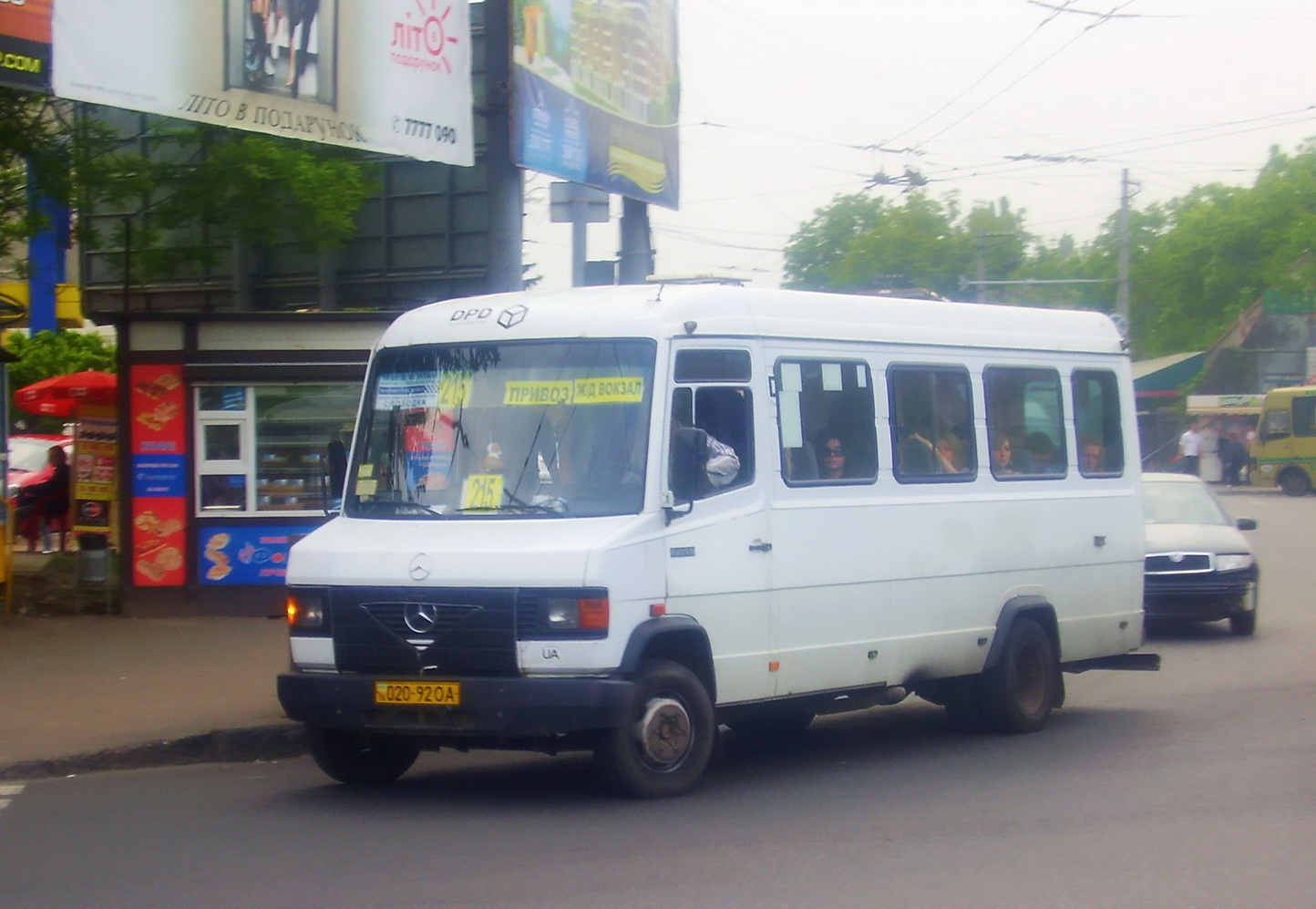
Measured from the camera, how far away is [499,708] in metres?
8.03

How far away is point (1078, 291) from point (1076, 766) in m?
64.4

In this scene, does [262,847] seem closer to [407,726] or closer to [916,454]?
[407,726]

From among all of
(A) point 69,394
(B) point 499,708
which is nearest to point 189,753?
(B) point 499,708

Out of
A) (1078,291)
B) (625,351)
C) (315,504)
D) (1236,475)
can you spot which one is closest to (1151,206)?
(1078,291)

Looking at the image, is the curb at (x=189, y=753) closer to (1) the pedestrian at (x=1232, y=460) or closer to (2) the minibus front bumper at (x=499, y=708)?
(2) the minibus front bumper at (x=499, y=708)

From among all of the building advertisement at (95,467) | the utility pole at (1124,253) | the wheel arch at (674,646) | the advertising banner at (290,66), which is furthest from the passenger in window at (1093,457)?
the utility pole at (1124,253)

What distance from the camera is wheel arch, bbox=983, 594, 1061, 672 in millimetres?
10758

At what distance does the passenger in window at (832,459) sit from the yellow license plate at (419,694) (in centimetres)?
260

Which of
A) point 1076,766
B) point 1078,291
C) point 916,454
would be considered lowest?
point 1076,766

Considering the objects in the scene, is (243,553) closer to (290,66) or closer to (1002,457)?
(290,66)

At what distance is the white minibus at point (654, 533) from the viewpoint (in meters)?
8.15

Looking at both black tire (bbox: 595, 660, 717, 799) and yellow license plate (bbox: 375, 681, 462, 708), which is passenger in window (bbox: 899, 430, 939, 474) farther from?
yellow license plate (bbox: 375, 681, 462, 708)

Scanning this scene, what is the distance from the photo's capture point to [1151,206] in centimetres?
9088

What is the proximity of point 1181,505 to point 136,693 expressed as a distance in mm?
10642
